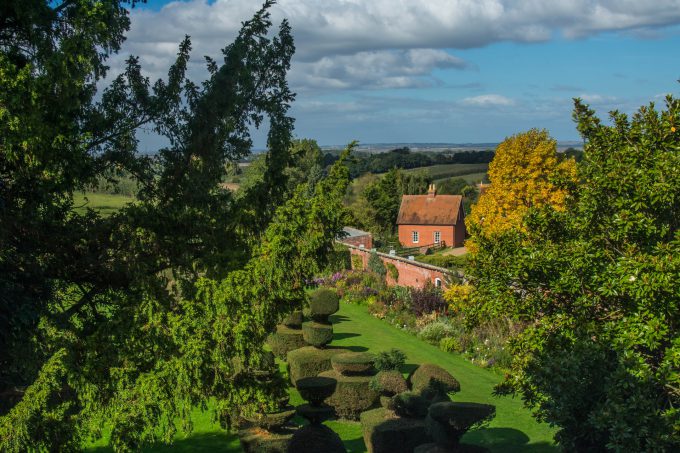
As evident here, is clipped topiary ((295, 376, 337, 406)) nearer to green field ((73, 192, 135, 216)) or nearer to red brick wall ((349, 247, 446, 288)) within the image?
green field ((73, 192, 135, 216))

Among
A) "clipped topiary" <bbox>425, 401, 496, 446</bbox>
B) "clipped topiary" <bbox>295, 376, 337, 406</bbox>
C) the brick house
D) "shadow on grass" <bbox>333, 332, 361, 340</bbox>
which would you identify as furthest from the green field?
the brick house

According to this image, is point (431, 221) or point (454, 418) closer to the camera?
point (454, 418)

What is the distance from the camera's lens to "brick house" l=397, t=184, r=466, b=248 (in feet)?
198

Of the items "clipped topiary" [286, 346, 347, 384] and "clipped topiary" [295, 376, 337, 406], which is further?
"clipped topiary" [286, 346, 347, 384]

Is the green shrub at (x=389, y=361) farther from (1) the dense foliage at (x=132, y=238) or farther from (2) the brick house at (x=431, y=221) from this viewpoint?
(2) the brick house at (x=431, y=221)

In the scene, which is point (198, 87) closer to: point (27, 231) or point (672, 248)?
point (27, 231)

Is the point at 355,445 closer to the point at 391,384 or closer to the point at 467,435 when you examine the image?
the point at 391,384

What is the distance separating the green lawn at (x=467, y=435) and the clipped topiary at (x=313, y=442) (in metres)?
2.28

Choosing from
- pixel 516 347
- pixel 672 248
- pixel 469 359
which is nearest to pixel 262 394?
pixel 516 347

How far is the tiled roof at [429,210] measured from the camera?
2379 inches

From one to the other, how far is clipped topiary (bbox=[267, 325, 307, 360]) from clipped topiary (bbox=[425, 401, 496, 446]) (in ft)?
33.4

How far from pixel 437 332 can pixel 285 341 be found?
22.3ft

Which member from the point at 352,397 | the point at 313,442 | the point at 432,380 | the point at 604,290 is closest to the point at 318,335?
the point at 352,397

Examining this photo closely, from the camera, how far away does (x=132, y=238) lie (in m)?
9.28
